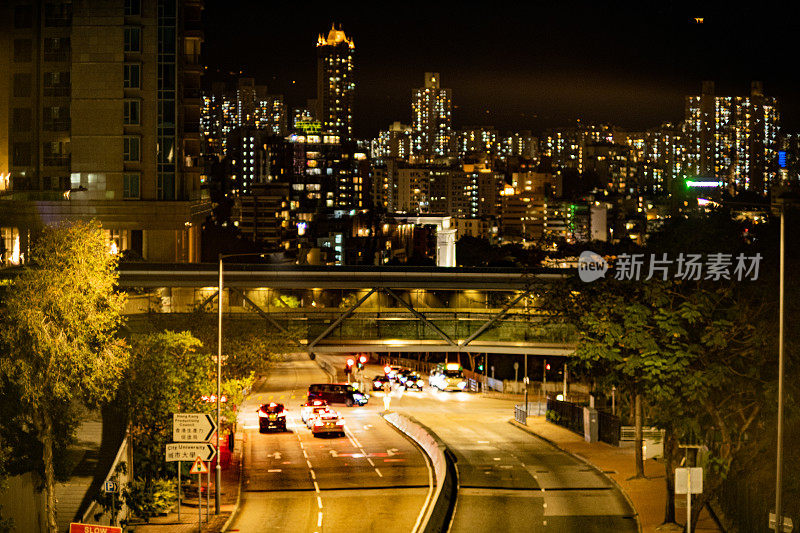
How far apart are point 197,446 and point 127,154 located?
52.0m

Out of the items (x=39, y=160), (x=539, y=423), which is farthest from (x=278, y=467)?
(x=39, y=160)

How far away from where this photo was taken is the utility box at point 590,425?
52125mm

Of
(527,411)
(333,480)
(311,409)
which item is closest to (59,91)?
(311,409)

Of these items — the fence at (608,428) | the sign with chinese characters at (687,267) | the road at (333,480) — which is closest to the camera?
the sign with chinese characters at (687,267)

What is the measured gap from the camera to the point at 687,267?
3275cm

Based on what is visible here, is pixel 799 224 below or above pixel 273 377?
above

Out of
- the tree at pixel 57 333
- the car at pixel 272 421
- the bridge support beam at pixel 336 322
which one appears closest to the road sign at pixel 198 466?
the tree at pixel 57 333

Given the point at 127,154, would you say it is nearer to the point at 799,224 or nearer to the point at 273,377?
the point at 273,377

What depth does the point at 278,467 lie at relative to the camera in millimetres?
45000

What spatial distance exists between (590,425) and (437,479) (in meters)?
13.1

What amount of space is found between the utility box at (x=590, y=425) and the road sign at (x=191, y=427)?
2444 cm

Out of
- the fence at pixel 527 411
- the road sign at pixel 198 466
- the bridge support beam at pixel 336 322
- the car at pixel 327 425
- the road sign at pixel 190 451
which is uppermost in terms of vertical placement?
the bridge support beam at pixel 336 322

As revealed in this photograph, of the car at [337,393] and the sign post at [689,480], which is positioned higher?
the sign post at [689,480]

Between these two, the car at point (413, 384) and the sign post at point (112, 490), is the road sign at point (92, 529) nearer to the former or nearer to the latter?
the sign post at point (112, 490)
